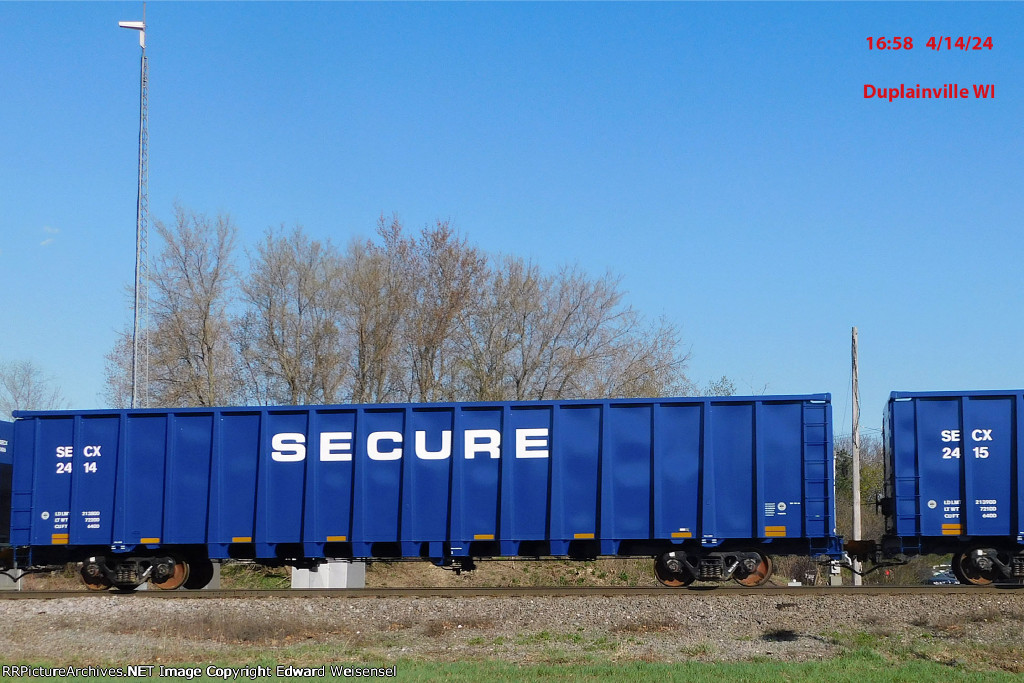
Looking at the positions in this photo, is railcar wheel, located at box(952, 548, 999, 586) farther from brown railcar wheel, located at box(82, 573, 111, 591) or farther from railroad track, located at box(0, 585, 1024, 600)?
brown railcar wheel, located at box(82, 573, 111, 591)

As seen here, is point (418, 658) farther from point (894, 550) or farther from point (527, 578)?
point (527, 578)

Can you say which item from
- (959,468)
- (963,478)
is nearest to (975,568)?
(963,478)

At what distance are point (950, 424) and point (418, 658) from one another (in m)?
10.2

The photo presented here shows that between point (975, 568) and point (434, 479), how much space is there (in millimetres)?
9624

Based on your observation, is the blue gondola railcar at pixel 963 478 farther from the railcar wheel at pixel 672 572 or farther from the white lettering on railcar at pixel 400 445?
the white lettering on railcar at pixel 400 445

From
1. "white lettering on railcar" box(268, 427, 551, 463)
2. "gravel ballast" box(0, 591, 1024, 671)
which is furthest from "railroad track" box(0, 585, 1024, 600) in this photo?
"white lettering on railcar" box(268, 427, 551, 463)

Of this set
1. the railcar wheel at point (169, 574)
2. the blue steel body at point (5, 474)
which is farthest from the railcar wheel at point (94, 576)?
the blue steel body at point (5, 474)

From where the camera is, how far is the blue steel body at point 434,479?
55.6ft

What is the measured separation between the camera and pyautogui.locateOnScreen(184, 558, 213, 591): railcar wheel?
18.5 metres

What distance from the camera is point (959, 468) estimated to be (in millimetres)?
16922

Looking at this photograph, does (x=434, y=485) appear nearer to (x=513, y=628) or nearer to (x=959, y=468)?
(x=513, y=628)

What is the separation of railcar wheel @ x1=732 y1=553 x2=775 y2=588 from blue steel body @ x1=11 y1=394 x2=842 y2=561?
354 mm

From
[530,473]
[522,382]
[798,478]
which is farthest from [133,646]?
[522,382]

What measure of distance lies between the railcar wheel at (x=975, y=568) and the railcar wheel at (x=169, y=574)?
45.8 feet
